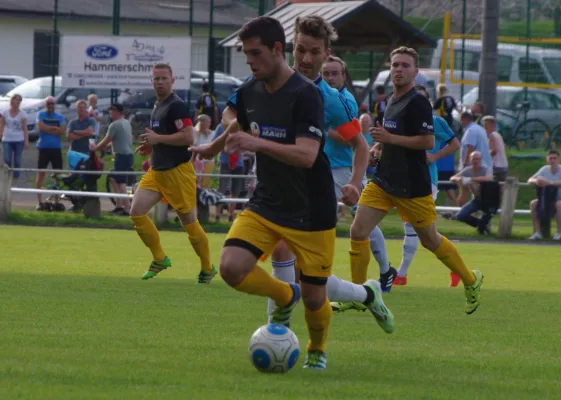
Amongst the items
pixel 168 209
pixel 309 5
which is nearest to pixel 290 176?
pixel 168 209

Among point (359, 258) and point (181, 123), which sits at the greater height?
point (181, 123)

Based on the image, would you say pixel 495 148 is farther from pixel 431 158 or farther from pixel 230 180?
pixel 431 158

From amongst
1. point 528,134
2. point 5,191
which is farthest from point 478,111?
point 5,191

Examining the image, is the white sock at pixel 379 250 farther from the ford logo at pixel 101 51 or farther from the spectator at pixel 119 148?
the ford logo at pixel 101 51

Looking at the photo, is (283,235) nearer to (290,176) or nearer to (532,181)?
(290,176)

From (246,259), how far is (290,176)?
0.51 meters

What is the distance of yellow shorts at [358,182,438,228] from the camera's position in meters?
10.7

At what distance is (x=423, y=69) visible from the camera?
34.5 metres

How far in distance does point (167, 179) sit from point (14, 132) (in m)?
14.0

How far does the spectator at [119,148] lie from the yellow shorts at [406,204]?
13.7 metres

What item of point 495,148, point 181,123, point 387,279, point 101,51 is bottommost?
point 387,279

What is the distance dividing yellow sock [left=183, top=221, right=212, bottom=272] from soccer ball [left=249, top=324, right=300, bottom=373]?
5759 mm

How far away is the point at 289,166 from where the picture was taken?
23.0 feet

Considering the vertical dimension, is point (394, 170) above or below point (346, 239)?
above
